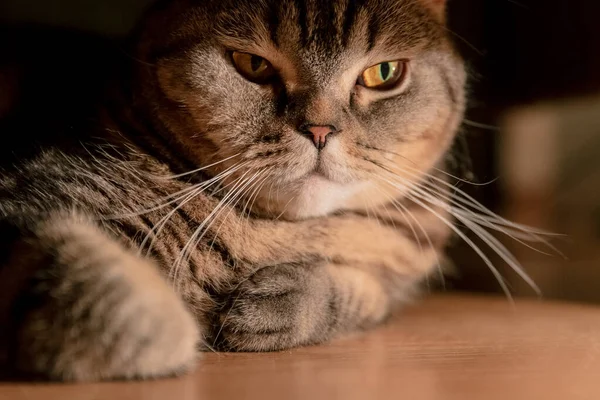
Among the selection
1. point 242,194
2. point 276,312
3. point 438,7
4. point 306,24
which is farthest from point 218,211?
point 438,7

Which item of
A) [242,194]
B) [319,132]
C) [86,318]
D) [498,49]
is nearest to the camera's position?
[86,318]

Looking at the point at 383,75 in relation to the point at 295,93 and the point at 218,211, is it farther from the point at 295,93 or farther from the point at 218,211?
the point at 218,211

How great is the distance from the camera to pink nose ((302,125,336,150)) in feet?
2.72

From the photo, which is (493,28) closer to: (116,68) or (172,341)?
(116,68)

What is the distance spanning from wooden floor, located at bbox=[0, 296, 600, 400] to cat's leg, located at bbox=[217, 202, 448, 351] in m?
0.03

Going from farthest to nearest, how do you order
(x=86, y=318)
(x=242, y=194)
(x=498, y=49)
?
(x=498, y=49) → (x=242, y=194) → (x=86, y=318)

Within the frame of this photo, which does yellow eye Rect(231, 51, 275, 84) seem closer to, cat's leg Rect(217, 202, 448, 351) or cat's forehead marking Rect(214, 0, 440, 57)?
cat's forehead marking Rect(214, 0, 440, 57)

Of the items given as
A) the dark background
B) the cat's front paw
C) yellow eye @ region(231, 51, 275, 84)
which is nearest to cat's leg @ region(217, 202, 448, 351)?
the cat's front paw

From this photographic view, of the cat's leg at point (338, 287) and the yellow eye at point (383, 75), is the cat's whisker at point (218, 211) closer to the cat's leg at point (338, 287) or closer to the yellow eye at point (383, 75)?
the cat's leg at point (338, 287)

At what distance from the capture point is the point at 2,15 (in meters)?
1.54

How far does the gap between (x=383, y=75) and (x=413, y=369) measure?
0.42 m

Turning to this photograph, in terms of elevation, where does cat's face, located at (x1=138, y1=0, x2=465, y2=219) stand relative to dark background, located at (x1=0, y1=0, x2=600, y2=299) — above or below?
below

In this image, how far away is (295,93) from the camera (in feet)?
2.86

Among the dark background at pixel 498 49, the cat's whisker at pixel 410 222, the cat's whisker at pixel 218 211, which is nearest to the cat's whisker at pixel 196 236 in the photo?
the cat's whisker at pixel 218 211
